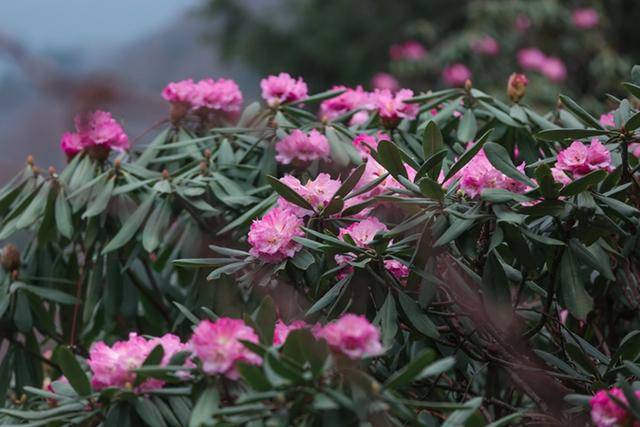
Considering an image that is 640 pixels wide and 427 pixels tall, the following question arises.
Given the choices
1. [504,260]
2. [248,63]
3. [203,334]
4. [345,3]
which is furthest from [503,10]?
[203,334]

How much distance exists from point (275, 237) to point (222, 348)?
299 mm

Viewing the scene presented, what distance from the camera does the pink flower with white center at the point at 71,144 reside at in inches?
70.9

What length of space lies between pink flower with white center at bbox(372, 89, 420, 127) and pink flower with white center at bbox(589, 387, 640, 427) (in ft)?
2.78

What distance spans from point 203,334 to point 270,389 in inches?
3.7

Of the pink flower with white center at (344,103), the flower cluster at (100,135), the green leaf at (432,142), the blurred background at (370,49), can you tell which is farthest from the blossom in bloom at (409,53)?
the green leaf at (432,142)

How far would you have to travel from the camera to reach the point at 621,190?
123cm

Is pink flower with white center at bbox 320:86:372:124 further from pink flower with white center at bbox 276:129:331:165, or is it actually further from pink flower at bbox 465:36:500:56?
pink flower at bbox 465:36:500:56

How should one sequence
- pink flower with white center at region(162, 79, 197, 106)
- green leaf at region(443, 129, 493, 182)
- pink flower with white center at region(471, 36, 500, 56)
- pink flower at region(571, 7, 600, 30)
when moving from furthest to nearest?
pink flower at region(571, 7, 600, 30) < pink flower with white center at region(471, 36, 500, 56) < pink flower with white center at region(162, 79, 197, 106) < green leaf at region(443, 129, 493, 182)

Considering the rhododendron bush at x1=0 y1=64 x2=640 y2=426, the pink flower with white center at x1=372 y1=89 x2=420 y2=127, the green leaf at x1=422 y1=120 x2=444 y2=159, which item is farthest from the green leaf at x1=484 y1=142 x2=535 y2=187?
the pink flower with white center at x1=372 y1=89 x2=420 y2=127

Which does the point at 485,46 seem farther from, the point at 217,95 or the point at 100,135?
the point at 100,135

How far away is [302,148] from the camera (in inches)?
62.2

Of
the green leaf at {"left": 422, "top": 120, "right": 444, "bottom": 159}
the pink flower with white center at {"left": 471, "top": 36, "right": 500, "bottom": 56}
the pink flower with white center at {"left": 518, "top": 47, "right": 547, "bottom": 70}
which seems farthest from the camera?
the pink flower with white center at {"left": 471, "top": 36, "right": 500, "bottom": 56}

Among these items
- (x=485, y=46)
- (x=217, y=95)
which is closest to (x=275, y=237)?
(x=217, y=95)

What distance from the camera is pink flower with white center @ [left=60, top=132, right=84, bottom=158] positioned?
1.80m
